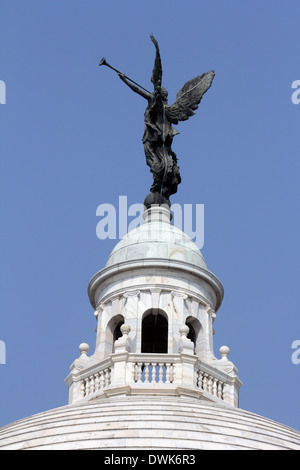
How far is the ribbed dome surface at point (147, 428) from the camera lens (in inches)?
1202

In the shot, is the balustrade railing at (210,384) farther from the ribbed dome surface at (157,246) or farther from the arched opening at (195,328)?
the ribbed dome surface at (157,246)

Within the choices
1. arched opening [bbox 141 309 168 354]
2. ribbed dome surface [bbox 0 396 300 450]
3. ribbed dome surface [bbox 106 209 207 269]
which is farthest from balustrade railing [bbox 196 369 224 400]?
ribbed dome surface [bbox 106 209 207 269]

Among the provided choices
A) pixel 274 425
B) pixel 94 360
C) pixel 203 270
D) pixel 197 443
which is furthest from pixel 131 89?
pixel 197 443

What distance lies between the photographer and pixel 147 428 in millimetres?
31328

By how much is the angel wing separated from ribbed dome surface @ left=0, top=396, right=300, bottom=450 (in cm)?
1555

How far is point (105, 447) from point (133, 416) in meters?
3.12

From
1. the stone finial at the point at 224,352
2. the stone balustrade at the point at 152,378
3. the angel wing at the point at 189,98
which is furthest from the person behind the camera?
the angel wing at the point at 189,98

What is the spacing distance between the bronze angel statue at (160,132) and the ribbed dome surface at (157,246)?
2.33 metres

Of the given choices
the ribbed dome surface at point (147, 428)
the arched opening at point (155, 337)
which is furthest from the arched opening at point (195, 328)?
the ribbed dome surface at point (147, 428)

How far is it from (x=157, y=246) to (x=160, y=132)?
605cm

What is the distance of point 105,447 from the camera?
29.7m

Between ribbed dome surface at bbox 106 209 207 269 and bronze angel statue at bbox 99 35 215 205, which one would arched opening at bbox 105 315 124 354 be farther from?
bronze angel statue at bbox 99 35 215 205

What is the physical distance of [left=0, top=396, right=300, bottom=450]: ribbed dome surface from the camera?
100ft

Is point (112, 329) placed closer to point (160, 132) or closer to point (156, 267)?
point (156, 267)
